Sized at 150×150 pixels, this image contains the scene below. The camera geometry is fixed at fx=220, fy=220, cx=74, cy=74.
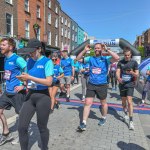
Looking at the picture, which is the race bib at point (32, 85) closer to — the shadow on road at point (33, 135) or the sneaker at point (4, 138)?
the shadow on road at point (33, 135)

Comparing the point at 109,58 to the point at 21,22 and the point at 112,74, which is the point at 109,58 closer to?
the point at 112,74

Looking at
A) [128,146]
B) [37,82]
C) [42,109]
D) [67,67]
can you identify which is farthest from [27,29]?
[37,82]

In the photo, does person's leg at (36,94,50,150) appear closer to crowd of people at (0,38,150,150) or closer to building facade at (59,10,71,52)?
crowd of people at (0,38,150,150)

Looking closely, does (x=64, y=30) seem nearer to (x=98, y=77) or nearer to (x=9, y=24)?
(x=9, y=24)

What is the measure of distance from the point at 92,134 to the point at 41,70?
7.06 ft

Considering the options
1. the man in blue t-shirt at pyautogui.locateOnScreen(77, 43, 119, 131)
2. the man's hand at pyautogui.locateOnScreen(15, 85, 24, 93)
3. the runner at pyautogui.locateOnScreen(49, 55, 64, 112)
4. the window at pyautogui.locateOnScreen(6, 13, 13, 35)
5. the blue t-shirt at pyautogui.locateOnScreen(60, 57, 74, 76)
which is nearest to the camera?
the man's hand at pyautogui.locateOnScreen(15, 85, 24, 93)

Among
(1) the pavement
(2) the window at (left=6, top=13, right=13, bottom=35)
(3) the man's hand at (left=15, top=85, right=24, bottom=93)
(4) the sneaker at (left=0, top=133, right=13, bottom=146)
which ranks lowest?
(1) the pavement

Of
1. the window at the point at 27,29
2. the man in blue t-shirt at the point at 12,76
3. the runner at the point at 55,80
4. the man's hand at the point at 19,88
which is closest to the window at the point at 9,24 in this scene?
the window at the point at 27,29

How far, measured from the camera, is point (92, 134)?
15.2ft

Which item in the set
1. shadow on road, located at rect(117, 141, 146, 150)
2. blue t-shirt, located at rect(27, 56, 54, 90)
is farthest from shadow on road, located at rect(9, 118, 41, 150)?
shadow on road, located at rect(117, 141, 146, 150)

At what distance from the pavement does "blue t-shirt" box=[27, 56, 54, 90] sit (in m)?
1.28

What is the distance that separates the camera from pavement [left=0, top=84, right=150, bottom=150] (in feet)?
13.2

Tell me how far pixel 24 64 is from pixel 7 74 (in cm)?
37

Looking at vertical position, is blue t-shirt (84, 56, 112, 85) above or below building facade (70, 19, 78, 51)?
below
